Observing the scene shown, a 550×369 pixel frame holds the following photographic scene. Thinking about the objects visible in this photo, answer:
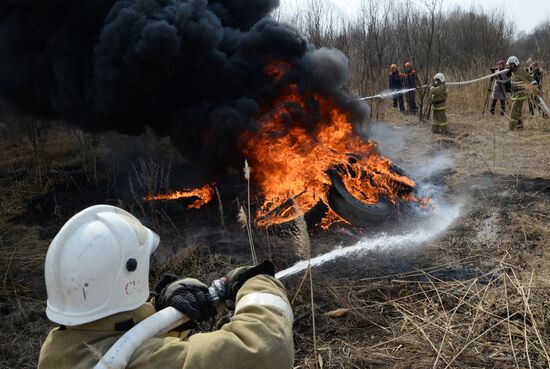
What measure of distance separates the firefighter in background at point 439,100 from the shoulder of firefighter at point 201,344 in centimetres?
1165

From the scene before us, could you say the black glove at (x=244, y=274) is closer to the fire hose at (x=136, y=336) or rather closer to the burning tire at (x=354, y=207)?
the fire hose at (x=136, y=336)

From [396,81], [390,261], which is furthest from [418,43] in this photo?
[390,261]

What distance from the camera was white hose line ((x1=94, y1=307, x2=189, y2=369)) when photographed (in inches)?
56.5

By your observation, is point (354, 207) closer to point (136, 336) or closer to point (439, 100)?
point (136, 336)

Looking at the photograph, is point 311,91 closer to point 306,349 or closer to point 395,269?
point 395,269

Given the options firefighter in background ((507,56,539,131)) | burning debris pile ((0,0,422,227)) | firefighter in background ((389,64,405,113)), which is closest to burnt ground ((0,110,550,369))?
burning debris pile ((0,0,422,227))

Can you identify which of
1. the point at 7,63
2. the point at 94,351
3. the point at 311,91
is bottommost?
the point at 94,351

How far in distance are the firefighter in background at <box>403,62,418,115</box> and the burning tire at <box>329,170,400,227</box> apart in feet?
36.6

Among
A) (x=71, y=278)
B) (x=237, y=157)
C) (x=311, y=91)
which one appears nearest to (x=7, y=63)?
(x=237, y=157)

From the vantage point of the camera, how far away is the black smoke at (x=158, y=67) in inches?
293

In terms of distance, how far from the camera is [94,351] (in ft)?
4.76

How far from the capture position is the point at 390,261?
4852 millimetres

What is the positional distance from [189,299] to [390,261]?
3.42m

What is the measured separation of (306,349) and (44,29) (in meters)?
8.27
